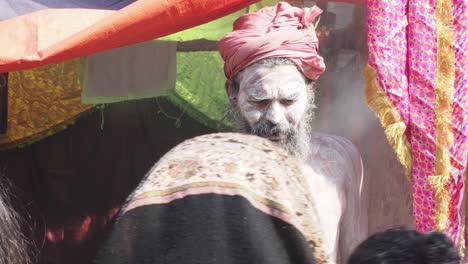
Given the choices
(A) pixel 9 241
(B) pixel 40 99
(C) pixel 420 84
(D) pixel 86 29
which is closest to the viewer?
(A) pixel 9 241

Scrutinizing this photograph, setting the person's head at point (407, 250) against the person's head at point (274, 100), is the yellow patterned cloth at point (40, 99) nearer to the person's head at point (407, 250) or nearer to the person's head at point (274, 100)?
the person's head at point (274, 100)

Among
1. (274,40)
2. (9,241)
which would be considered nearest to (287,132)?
(274,40)

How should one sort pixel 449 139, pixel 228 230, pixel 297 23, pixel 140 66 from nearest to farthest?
pixel 228 230, pixel 449 139, pixel 297 23, pixel 140 66

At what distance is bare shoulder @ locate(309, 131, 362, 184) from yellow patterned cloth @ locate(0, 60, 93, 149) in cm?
113

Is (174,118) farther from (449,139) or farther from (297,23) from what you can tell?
(449,139)

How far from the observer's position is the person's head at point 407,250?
149 centimetres

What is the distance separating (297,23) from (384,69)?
412mm

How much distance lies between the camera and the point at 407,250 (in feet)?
4.91

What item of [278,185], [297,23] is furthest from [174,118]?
[278,185]

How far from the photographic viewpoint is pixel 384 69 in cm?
281

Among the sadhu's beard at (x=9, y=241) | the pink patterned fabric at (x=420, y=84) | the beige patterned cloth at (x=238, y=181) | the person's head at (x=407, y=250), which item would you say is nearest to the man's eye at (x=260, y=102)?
the pink patterned fabric at (x=420, y=84)

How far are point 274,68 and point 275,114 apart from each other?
0.60ft

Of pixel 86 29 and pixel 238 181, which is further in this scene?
pixel 86 29

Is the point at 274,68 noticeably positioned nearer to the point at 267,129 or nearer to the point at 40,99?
the point at 267,129
